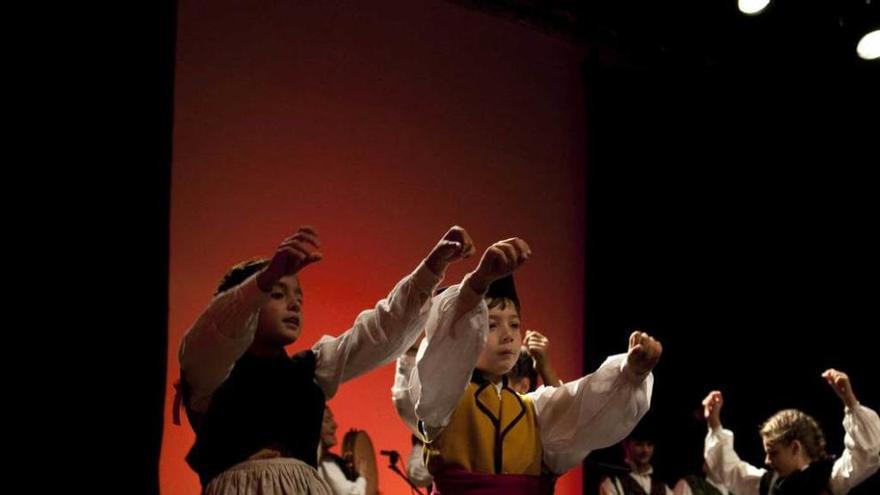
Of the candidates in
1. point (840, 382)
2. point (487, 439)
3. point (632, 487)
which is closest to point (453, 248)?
point (487, 439)

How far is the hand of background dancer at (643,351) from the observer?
2.45 meters

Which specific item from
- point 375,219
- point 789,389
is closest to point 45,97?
point 375,219

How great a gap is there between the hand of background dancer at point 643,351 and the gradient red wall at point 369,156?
2258 millimetres

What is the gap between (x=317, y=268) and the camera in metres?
4.87

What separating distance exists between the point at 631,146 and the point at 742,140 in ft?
1.94

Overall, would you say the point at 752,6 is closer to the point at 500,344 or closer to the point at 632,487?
the point at 632,487

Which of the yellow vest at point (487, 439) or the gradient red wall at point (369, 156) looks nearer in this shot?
the yellow vest at point (487, 439)

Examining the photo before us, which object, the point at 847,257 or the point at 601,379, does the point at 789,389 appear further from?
the point at 601,379

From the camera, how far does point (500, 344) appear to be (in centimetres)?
262

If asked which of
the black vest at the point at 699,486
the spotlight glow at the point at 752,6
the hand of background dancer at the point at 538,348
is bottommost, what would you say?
the black vest at the point at 699,486

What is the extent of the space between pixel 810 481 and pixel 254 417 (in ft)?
9.48

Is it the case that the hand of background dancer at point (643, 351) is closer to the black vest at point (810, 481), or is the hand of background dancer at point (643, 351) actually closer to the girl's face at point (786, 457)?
the black vest at point (810, 481)

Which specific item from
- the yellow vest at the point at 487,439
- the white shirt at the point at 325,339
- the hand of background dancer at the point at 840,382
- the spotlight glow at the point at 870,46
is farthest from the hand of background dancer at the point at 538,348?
the spotlight glow at the point at 870,46

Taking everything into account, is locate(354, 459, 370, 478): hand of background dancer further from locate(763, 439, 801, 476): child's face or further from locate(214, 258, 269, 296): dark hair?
locate(214, 258, 269, 296): dark hair
